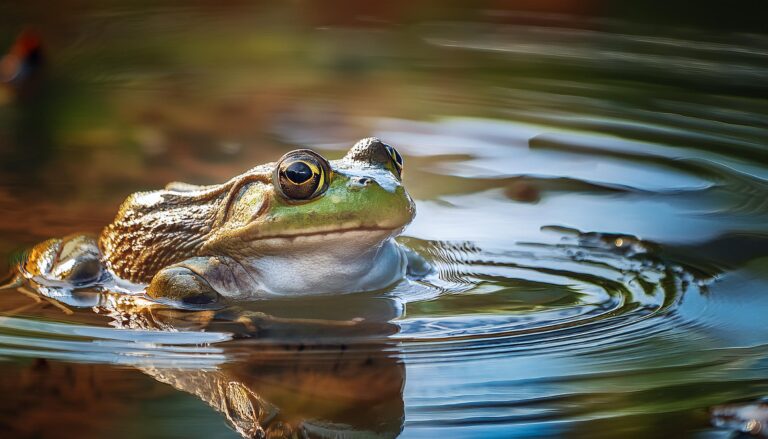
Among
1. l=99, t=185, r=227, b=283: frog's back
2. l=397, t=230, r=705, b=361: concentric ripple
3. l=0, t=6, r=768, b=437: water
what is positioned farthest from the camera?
l=99, t=185, r=227, b=283: frog's back

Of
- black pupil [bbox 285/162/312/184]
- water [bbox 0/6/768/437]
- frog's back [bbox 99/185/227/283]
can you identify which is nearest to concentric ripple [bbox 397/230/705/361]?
water [bbox 0/6/768/437]

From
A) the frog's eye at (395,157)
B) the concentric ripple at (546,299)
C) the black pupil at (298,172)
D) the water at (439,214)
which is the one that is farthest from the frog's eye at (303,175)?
the concentric ripple at (546,299)

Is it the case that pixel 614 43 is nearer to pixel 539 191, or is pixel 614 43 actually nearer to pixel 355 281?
pixel 539 191

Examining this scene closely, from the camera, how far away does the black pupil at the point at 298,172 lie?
346 cm

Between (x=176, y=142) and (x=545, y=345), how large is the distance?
137 inches

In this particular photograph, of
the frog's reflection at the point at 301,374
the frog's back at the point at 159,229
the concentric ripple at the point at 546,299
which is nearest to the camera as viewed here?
the frog's reflection at the point at 301,374

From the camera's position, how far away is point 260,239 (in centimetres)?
360

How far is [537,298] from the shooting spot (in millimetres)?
3531

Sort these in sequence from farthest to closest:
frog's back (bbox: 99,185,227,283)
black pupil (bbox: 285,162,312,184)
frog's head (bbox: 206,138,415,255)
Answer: frog's back (bbox: 99,185,227,283), black pupil (bbox: 285,162,312,184), frog's head (bbox: 206,138,415,255)

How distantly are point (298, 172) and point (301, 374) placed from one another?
2.91ft

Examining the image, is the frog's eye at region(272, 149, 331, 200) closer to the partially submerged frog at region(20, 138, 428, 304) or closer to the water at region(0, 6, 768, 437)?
the partially submerged frog at region(20, 138, 428, 304)

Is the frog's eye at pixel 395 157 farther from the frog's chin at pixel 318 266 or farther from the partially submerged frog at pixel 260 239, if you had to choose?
the frog's chin at pixel 318 266

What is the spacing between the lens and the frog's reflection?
2516mm

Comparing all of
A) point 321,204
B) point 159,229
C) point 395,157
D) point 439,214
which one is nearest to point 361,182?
point 321,204
